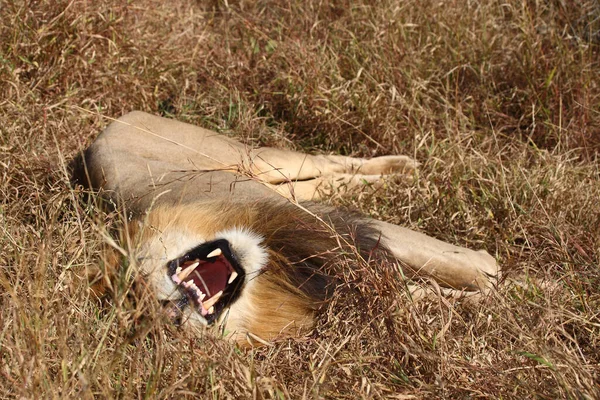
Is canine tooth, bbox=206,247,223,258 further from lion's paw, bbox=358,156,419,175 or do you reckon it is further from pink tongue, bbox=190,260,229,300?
lion's paw, bbox=358,156,419,175

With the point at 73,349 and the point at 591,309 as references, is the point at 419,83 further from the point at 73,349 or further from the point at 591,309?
the point at 73,349

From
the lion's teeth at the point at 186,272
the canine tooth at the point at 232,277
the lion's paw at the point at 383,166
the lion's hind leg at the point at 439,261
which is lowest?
the lion's paw at the point at 383,166

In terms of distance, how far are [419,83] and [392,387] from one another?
7.83ft

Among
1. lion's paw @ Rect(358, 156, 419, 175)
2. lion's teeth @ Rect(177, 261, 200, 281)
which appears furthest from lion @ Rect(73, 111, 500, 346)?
lion's paw @ Rect(358, 156, 419, 175)

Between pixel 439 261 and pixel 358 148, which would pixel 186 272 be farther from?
pixel 358 148

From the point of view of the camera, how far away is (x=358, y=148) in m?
4.70

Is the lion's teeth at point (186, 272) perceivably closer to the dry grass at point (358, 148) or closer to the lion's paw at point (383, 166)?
the dry grass at point (358, 148)

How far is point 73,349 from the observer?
2.50 meters

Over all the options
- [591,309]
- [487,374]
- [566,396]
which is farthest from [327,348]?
[591,309]

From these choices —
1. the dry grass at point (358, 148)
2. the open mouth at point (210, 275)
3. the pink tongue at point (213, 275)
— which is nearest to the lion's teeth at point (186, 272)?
the open mouth at point (210, 275)

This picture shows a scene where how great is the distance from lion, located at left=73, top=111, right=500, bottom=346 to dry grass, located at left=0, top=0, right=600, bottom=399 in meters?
0.17

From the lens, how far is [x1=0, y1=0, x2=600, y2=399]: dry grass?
101 inches

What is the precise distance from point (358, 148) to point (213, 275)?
5.39 feet

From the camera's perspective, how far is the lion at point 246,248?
10.4 feet
